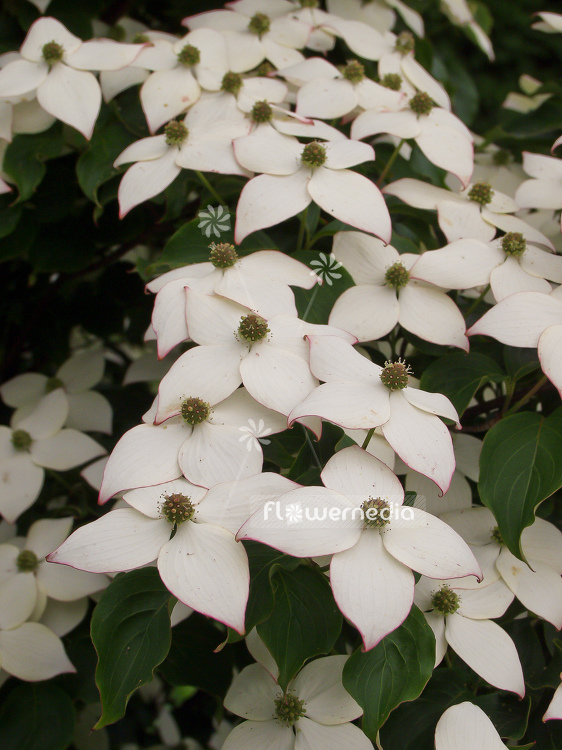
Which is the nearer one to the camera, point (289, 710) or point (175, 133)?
point (289, 710)

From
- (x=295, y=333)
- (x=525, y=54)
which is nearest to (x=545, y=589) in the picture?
(x=295, y=333)

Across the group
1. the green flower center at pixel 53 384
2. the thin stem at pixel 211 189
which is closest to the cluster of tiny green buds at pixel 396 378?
the thin stem at pixel 211 189

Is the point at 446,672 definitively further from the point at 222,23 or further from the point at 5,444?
the point at 222,23

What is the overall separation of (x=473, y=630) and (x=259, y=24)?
853 millimetres

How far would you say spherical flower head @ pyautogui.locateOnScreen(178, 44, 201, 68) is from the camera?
34.5 inches

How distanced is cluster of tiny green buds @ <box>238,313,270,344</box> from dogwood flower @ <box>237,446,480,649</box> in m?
0.14

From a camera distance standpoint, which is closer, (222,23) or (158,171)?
(158,171)

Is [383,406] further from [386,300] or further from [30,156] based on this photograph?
[30,156]

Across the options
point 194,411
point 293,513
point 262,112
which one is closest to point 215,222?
point 262,112

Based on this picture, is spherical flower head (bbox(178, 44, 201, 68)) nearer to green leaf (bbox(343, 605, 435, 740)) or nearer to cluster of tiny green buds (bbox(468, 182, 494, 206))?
cluster of tiny green buds (bbox(468, 182, 494, 206))

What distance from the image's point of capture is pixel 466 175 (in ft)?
2.61

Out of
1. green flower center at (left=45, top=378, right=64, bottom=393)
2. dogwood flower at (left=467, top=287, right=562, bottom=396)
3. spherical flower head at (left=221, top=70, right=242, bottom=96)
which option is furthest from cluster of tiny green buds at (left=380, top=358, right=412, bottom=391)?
green flower center at (left=45, top=378, right=64, bottom=393)

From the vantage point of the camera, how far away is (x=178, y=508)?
1.74 ft

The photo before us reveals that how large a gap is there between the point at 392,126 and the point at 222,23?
0.37 m
